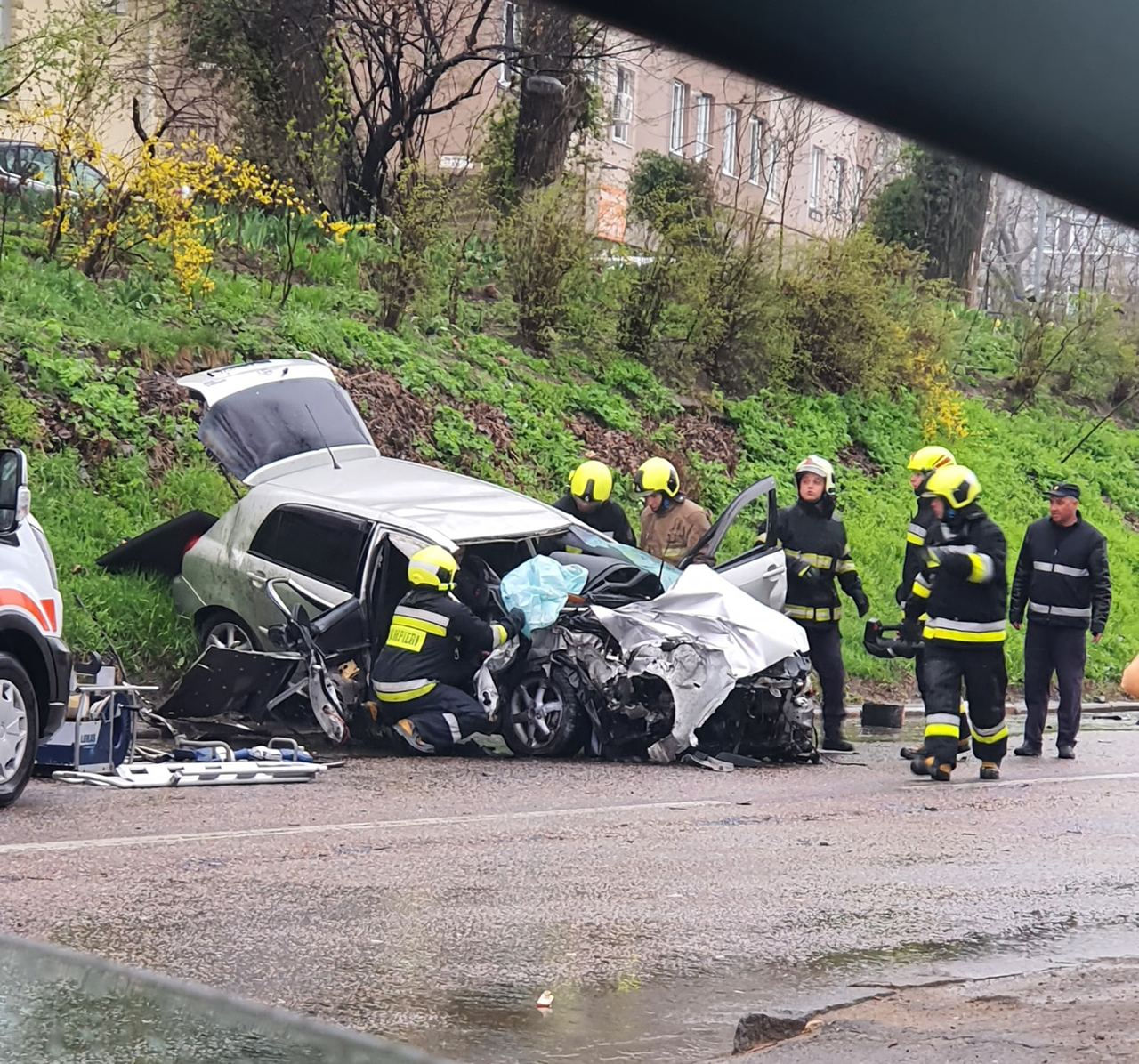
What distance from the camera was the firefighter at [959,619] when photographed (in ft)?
35.4

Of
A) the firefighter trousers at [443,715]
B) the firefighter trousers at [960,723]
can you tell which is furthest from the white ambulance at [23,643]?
the firefighter trousers at [960,723]

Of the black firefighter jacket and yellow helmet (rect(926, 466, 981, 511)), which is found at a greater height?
yellow helmet (rect(926, 466, 981, 511))

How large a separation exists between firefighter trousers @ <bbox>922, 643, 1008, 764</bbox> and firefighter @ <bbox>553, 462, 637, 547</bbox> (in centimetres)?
292

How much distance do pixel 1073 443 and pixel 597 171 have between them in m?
8.88

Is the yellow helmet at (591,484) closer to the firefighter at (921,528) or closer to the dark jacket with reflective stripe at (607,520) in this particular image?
the dark jacket with reflective stripe at (607,520)

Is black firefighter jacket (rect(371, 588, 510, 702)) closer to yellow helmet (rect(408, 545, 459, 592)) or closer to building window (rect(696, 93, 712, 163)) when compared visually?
yellow helmet (rect(408, 545, 459, 592))

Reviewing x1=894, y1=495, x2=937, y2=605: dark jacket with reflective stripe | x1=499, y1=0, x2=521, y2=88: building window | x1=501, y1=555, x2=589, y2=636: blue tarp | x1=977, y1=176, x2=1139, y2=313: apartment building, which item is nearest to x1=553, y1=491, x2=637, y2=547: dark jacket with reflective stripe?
x1=501, y1=555, x2=589, y2=636: blue tarp

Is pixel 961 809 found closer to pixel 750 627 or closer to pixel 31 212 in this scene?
pixel 750 627

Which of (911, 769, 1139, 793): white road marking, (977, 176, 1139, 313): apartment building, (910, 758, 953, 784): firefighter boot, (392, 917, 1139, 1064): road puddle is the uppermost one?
(977, 176, 1139, 313): apartment building

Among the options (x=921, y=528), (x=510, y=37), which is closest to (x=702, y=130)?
(x=510, y=37)

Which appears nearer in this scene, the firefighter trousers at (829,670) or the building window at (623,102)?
the firefighter trousers at (829,670)

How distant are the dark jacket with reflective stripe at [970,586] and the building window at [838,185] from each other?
66.6 feet

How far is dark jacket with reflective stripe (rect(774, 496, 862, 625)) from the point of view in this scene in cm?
1264

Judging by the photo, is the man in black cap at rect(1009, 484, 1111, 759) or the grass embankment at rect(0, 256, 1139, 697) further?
the grass embankment at rect(0, 256, 1139, 697)
